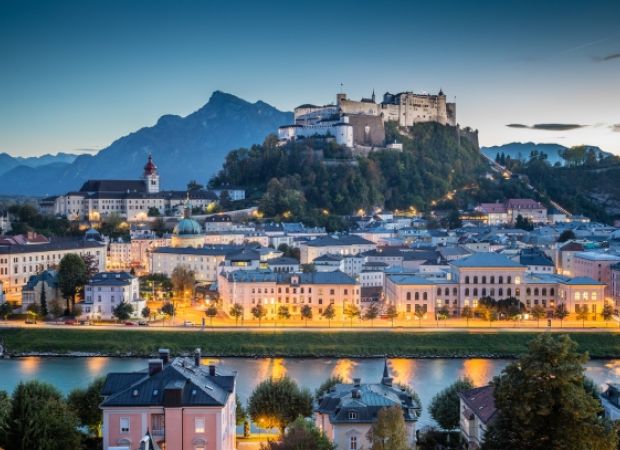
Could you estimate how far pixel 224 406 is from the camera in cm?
1070

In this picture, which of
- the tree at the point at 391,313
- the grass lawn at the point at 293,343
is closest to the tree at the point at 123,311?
the grass lawn at the point at 293,343

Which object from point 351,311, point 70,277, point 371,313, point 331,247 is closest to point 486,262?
point 371,313

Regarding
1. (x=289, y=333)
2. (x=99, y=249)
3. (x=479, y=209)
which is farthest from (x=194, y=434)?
(x=479, y=209)

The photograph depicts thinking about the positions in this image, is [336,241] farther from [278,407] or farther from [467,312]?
[278,407]

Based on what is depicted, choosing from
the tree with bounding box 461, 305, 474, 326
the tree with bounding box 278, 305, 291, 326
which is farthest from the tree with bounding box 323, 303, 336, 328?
the tree with bounding box 461, 305, 474, 326

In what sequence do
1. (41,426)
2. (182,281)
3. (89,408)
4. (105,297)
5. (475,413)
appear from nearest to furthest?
(41,426) < (475,413) < (89,408) < (105,297) < (182,281)

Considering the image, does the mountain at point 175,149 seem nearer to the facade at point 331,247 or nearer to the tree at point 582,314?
the facade at point 331,247

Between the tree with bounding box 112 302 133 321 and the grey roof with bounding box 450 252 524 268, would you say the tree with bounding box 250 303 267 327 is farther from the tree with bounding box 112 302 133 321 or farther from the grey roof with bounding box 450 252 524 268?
the grey roof with bounding box 450 252 524 268

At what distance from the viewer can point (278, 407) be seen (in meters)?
13.8

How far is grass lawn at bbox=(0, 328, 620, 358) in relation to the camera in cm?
2238

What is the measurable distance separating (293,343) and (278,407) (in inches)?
355

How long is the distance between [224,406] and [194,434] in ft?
1.81

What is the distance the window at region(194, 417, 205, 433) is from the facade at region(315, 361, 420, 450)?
2104 mm

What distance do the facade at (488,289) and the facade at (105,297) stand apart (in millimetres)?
9061
